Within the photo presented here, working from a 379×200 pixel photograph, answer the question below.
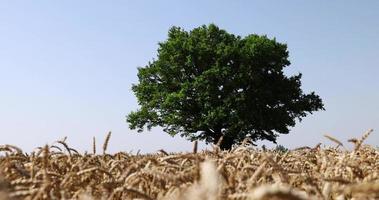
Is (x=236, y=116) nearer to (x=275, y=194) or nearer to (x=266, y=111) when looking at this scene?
(x=266, y=111)

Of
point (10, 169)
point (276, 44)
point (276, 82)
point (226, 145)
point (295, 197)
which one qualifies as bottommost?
point (295, 197)

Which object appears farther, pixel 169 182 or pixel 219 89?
pixel 219 89

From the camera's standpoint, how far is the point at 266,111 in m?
45.0

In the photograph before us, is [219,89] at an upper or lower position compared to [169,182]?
upper

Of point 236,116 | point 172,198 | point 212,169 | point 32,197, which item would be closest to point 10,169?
point 32,197

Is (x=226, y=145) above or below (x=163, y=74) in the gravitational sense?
below

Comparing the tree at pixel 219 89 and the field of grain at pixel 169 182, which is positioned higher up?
the tree at pixel 219 89

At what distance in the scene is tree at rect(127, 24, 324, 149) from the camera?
43656mm

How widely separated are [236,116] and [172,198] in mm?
41372

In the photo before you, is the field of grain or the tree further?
the tree

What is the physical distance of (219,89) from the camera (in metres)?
44.2

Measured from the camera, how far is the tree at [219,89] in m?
43.7

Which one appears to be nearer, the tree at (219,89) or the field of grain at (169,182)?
the field of grain at (169,182)

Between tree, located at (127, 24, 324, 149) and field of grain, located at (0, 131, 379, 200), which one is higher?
tree, located at (127, 24, 324, 149)
